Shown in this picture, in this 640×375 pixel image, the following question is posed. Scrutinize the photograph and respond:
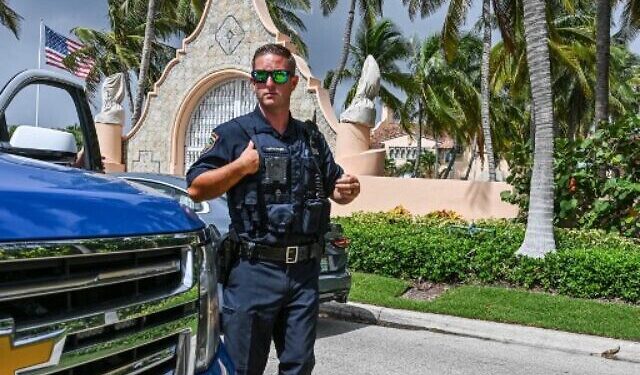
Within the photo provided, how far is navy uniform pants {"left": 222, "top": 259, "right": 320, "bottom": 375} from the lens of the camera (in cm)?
278

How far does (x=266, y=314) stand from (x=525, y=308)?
513cm

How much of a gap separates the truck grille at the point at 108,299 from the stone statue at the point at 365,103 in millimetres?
11900

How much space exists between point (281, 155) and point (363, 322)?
189 inches

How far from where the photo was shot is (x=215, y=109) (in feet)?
55.8

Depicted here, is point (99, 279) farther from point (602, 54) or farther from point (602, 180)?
point (602, 54)

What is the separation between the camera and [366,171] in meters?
14.3

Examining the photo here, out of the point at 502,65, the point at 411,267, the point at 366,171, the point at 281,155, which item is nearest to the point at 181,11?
the point at 502,65

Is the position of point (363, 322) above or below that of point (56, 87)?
below

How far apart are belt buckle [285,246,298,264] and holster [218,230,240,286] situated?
0.74ft

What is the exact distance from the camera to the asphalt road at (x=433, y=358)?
533 centimetres

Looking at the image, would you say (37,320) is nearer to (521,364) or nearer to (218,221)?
(218,221)

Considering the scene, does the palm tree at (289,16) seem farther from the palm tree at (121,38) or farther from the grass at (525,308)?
the grass at (525,308)

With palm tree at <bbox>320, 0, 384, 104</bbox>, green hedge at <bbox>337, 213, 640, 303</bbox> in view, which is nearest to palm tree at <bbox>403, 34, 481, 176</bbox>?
palm tree at <bbox>320, 0, 384, 104</bbox>

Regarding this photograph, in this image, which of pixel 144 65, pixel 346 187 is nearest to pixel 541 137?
pixel 346 187
